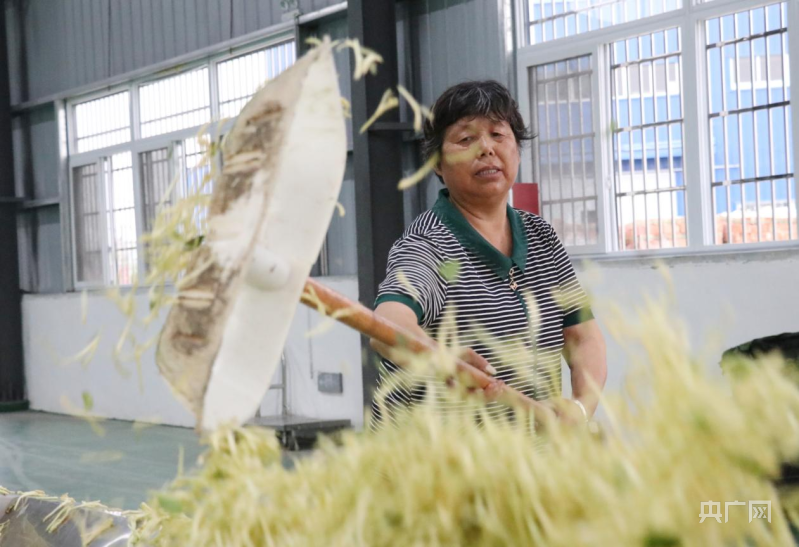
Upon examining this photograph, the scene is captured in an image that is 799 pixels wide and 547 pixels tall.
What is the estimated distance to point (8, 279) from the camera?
924cm

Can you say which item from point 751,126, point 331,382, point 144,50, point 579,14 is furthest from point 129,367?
point 751,126

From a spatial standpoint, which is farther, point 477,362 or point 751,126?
point 751,126

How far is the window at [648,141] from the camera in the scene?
4.89 meters

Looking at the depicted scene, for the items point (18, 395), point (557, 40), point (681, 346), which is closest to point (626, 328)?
point (681, 346)

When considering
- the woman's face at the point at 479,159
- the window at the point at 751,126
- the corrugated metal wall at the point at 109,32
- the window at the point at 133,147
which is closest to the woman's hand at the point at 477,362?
the woman's face at the point at 479,159

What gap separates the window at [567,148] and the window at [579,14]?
0.59 feet

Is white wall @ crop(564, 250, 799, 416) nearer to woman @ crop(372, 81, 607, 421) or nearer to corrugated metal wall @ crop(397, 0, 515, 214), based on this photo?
corrugated metal wall @ crop(397, 0, 515, 214)

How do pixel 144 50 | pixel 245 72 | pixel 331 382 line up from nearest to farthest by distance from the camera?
pixel 331 382 → pixel 245 72 → pixel 144 50

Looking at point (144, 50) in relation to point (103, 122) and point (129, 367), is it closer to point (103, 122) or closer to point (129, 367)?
point (103, 122)

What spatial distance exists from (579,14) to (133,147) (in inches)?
182

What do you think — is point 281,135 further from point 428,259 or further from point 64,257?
point 64,257

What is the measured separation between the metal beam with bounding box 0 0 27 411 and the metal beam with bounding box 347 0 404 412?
471cm

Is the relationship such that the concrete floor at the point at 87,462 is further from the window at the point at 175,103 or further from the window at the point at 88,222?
the window at the point at 175,103

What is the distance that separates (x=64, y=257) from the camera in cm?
898
